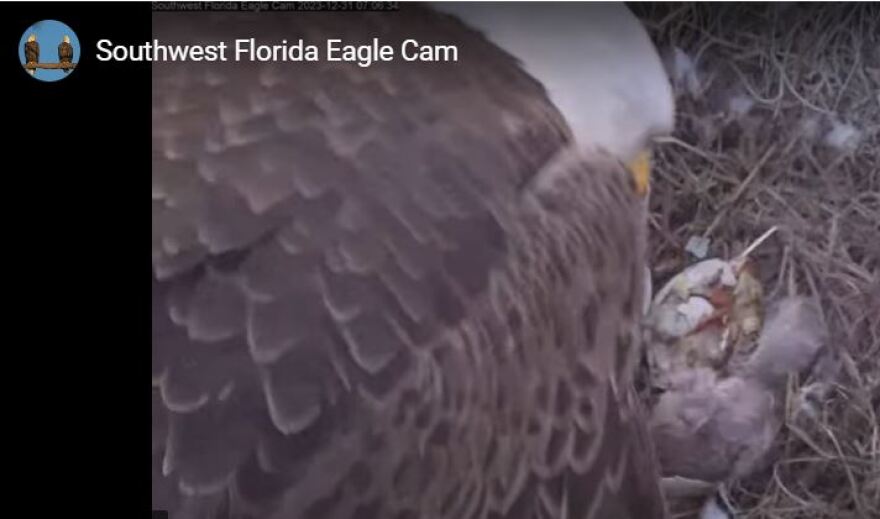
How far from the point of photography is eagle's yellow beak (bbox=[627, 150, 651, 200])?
1183 millimetres

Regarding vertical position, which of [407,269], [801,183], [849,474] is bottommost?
[849,474]

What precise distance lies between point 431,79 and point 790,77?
1.34 feet

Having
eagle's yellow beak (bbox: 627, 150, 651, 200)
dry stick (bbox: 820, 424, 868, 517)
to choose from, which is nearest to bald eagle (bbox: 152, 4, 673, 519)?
eagle's yellow beak (bbox: 627, 150, 651, 200)

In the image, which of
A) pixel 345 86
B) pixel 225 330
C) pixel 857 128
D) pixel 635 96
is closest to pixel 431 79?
pixel 345 86

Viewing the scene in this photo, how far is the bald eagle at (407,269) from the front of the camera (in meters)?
1.05

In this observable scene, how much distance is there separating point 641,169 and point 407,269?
301 millimetres

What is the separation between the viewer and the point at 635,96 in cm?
118

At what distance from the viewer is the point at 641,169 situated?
1.18m
